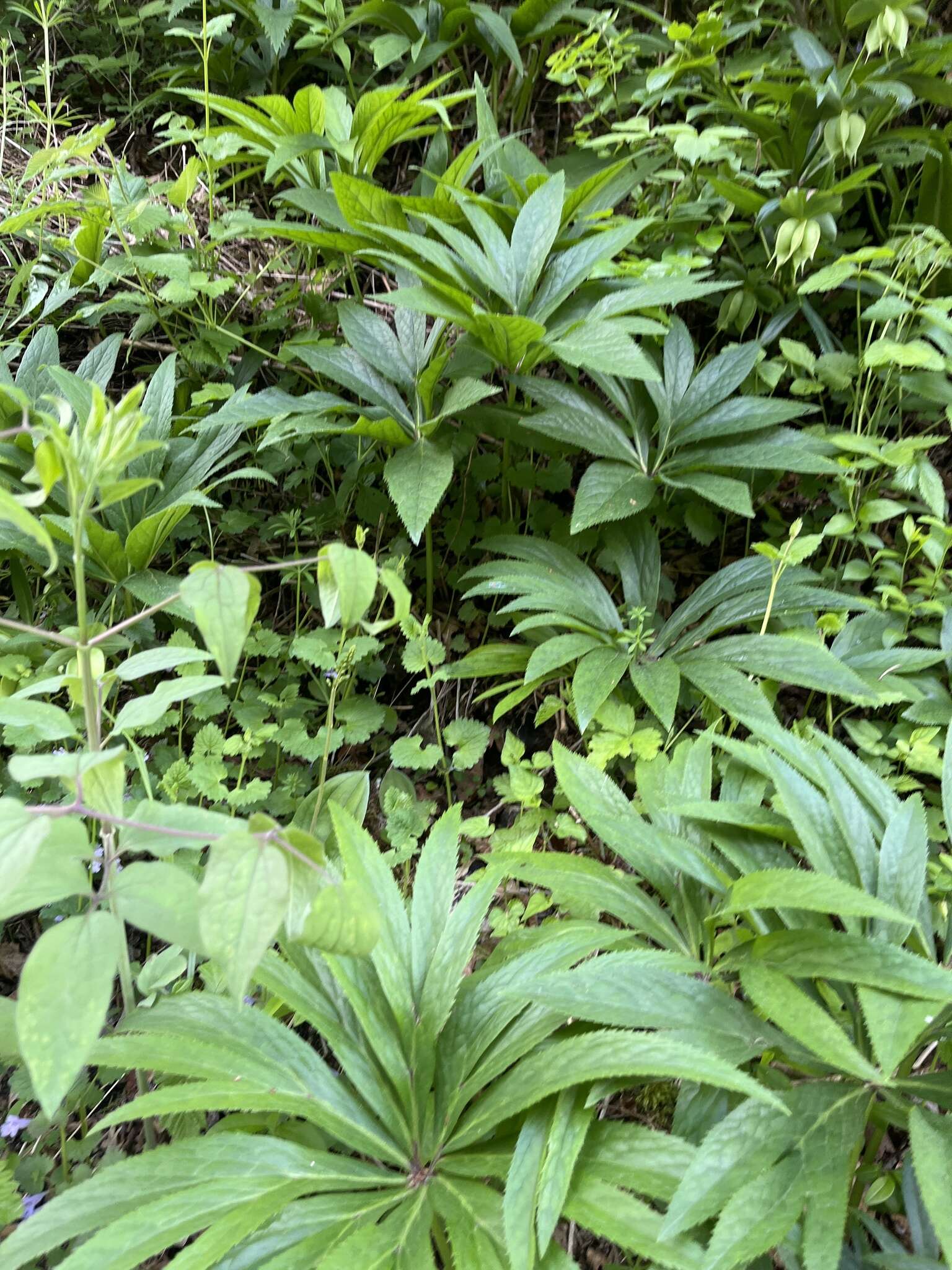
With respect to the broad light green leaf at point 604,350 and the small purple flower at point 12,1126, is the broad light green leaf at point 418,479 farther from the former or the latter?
the small purple flower at point 12,1126

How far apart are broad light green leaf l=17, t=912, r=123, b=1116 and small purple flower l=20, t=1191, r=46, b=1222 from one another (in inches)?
32.2

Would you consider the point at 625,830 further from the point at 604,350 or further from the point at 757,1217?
the point at 604,350

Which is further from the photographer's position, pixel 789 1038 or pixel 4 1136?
pixel 4 1136

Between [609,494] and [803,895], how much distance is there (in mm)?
997

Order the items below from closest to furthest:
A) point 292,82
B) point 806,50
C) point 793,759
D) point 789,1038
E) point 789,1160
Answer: point 789,1160 < point 789,1038 < point 793,759 < point 806,50 < point 292,82

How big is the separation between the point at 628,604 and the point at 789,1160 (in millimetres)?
1162

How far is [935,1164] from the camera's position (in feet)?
2.63

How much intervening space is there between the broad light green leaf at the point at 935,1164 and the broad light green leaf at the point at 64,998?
806mm

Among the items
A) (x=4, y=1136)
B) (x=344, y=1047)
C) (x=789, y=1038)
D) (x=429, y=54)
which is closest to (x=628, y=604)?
(x=789, y=1038)

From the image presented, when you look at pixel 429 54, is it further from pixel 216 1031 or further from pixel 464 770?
pixel 216 1031

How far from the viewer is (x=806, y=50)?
78.9 inches

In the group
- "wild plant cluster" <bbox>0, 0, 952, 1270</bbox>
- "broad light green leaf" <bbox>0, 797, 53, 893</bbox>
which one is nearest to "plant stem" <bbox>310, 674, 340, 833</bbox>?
"wild plant cluster" <bbox>0, 0, 952, 1270</bbox>

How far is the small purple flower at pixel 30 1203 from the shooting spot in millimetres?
1106

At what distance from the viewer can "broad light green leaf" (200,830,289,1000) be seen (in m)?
0.55
